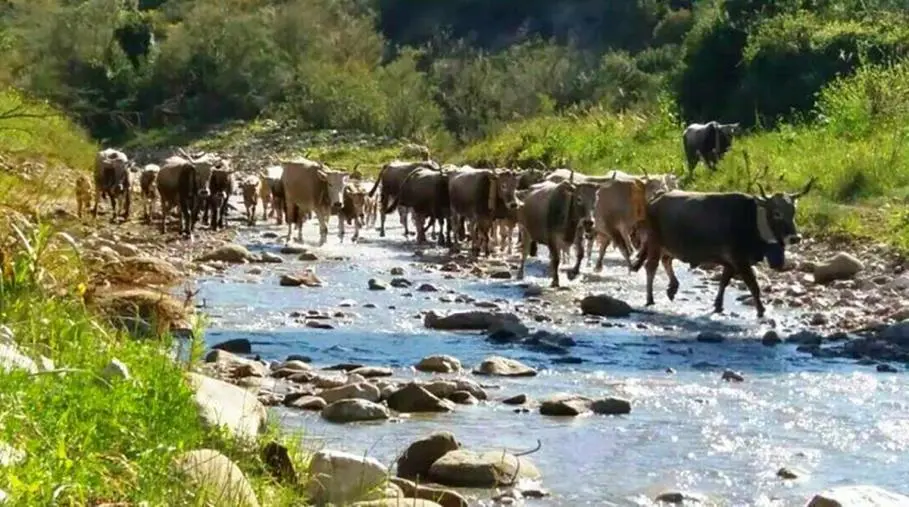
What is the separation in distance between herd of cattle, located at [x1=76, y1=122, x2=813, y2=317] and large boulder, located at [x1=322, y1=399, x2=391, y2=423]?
7.05 metres

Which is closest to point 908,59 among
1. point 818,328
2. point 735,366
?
point 818,328

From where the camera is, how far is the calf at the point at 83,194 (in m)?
25.1

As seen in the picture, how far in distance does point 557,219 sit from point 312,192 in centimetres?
823

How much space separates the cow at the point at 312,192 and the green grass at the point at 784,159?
5.99 meters

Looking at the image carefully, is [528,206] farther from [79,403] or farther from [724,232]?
[79,403]

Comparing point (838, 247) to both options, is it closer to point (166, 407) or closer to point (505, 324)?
point (505, 324)

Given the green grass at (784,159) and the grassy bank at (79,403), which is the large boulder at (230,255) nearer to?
the green grass at (784,159)

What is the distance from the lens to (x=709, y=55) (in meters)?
39.0

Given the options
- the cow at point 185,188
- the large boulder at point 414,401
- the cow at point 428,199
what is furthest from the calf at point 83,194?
the large boulder at point 414,401

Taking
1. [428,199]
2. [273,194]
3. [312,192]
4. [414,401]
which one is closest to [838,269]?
[428,199]

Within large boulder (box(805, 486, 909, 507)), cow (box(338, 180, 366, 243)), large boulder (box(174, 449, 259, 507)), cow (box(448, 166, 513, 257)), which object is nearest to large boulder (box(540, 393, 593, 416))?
large boulder (box(805, 486, 909, 507))

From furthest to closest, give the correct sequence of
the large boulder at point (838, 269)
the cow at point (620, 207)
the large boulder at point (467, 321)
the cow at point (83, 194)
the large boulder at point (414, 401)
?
the cow at point (83, 194) → the cow at point (620, 207) → the large boulder at point (838, 269) → the large boulder at point (467, 321) → the large boulder at point (414, 401)

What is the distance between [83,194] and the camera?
26234 mm

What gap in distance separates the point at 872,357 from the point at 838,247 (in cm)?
753
